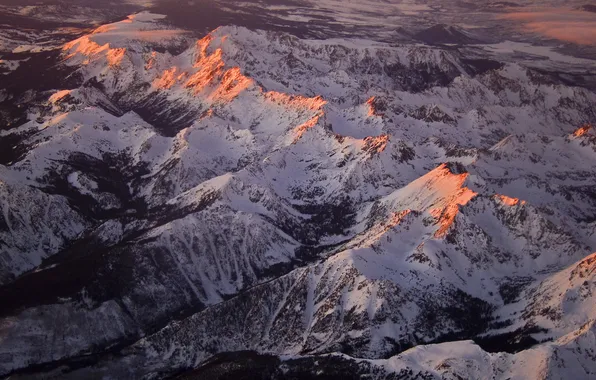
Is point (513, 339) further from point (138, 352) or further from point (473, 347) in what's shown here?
point (138, 352)

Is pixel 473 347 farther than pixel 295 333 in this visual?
No

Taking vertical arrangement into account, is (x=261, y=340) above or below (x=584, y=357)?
below

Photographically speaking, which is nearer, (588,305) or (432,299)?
(588,305)

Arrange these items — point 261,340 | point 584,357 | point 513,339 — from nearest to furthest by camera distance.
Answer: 1. point 584,357
2. point 513,339
3. point 261,340

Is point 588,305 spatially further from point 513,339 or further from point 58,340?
point 58,340

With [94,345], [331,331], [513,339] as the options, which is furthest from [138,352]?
[513,339]

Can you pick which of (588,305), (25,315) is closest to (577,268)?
(588,305)

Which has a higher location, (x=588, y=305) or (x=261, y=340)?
(x=588, y=305)

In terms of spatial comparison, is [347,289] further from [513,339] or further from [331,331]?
[513,339]

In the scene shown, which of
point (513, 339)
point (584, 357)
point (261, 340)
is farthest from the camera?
point (261, 340)
